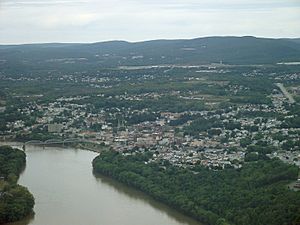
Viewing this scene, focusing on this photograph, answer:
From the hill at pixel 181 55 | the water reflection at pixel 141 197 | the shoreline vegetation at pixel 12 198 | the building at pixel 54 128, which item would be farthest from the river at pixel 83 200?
the hill at pixel 181 55

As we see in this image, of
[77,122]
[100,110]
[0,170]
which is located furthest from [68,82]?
[0,170]

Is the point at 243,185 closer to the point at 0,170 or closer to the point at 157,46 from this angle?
the point at 0,170

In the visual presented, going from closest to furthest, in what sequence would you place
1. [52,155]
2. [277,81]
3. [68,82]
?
[52,155] < [277,81] < [68,82]

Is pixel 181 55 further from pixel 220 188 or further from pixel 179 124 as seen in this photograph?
pixel 220 188

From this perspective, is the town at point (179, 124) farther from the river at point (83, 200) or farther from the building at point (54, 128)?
the river at point (83, 200)

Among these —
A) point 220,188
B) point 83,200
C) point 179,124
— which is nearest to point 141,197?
point 83,200

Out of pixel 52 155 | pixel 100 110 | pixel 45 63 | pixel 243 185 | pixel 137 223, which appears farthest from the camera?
pixel 45 63

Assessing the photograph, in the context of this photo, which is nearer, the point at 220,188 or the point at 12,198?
the point at 12,198
